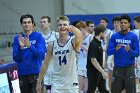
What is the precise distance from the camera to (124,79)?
22.2 feet

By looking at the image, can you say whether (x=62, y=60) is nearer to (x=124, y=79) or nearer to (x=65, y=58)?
(x=65, y=58)

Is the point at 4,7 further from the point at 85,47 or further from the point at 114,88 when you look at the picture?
the point at 114,88

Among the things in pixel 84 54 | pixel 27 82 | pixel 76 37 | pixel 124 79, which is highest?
pixel 76 37

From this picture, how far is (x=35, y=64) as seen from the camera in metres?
6.08

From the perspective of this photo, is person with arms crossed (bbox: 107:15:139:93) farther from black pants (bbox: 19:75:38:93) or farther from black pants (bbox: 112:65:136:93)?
black pants (bbox: 19:75:38:93)

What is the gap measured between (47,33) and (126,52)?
6.40ft

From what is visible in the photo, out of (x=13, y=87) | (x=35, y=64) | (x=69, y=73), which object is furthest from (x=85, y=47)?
(x=13, y=87)

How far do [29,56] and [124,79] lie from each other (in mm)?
1822

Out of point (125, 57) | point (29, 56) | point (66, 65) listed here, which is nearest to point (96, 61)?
point (125, 57)

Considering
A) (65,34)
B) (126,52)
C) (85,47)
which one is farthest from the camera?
(85,47)

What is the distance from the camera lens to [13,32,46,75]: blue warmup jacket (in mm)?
5992

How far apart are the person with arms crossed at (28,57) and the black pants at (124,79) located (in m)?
1.52

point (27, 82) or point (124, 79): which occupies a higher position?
point (27, 82)

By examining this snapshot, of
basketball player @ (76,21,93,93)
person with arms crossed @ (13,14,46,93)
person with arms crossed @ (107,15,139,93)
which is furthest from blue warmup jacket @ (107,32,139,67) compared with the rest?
basketball player @ (76,21,93,93)
